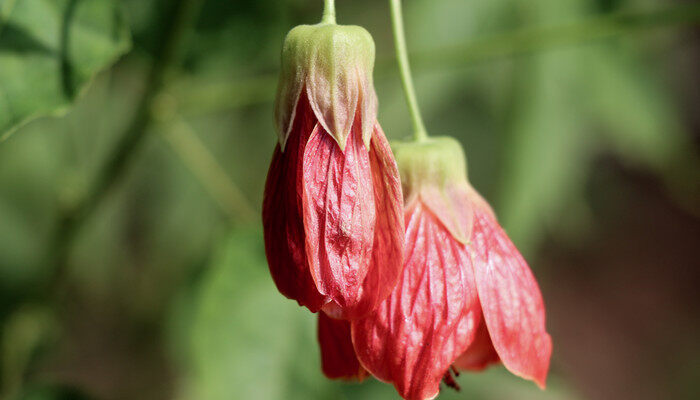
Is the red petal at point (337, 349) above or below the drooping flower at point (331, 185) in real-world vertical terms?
below

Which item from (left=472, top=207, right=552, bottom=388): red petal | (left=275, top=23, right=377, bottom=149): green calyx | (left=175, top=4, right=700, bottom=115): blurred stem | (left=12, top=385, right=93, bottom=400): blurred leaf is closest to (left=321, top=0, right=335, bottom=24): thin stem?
(left=275, top=23, right=377, bottom=149): green calyx

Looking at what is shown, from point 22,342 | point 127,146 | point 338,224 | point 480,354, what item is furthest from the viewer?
point 22,342

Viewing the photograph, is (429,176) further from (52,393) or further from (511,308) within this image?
(52,393)

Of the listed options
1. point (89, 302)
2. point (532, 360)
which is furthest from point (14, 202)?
point (532, 360)

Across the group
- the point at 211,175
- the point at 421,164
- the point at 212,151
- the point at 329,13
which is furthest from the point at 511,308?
the point at 212,151

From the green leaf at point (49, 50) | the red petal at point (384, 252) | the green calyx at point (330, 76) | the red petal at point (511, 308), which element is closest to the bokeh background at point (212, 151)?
the green leaf at point (49, 50)

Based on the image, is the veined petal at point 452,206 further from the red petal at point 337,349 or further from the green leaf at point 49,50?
the green leaf at point 49,50

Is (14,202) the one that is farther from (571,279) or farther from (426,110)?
(571,279)

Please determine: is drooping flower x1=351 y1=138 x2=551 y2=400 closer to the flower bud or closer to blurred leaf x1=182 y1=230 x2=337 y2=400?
the flower bud
